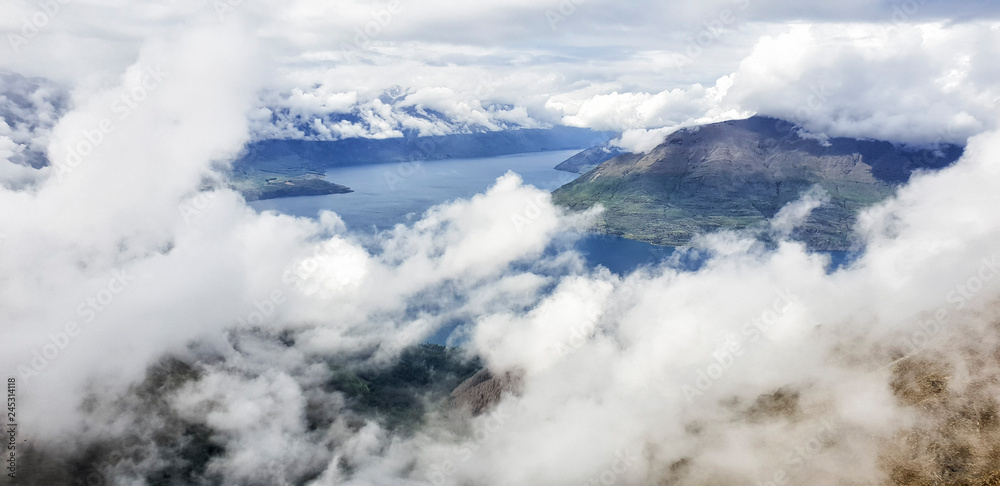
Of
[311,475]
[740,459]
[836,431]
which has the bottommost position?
[311,475]

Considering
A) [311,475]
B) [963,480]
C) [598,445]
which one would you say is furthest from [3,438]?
[963,480]

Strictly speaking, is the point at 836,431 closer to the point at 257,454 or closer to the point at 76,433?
the point at 257,454

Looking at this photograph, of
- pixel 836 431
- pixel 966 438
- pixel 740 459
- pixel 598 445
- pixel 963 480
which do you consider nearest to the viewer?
pixel 963 480

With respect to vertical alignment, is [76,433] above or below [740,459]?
below

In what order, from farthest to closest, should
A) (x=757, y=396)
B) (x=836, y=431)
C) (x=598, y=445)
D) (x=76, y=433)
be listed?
(x=598, y=445), (x=76, y=433), (x=757, y=396), (x=836, y=431)

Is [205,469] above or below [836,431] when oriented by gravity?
below

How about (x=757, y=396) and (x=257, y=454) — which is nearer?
(x=757, y=396)

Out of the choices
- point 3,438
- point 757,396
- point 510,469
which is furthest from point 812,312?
point 3,438

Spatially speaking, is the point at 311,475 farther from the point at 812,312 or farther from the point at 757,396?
the point at 812,312

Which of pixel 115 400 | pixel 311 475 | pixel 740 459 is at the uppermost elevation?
pixel 740 459

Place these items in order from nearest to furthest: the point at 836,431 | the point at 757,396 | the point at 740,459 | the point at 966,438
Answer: the point at 966,438, the point at 836,431, the point at 740,459, the point at 757,396
